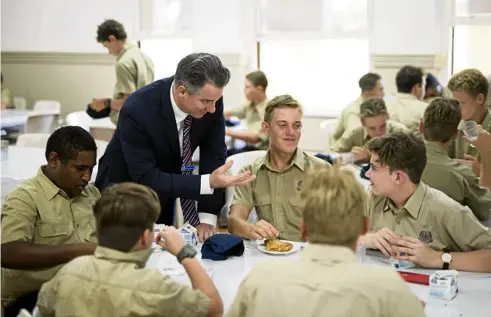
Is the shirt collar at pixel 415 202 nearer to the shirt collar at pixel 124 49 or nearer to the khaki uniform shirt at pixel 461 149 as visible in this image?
the khaki uniform shirt at pixel 461 149

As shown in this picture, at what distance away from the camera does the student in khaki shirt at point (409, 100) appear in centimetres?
556

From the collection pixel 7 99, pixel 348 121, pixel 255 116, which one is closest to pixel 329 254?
pixel 348 121

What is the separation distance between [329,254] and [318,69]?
6.10 m

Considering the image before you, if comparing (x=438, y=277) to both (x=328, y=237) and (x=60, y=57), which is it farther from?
(x=60, y=57)

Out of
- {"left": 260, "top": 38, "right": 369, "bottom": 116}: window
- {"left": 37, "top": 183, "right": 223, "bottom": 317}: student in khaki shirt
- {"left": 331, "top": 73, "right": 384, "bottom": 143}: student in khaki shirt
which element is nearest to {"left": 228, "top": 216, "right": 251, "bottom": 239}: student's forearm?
{"left": 37, "top": 183, "right": 223, "bottom": 317}: student in khaki shirt

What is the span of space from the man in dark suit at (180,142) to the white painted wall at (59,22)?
17.8 ft

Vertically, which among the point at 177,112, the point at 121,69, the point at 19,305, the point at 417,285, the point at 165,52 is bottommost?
the point at 19,305

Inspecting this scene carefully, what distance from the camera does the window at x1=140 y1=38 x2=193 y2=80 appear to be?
326 inches

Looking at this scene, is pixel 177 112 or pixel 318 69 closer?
pixel 177 112

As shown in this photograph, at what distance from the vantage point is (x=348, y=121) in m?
5.47

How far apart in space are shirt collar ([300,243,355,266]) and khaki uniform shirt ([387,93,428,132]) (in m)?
3.90

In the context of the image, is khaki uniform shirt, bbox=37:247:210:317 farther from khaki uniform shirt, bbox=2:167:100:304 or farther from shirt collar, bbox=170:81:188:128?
shirt collar, bbox=170:81:188:128

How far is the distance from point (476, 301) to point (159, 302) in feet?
3.46

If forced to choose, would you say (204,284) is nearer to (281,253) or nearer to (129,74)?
(281,253)
